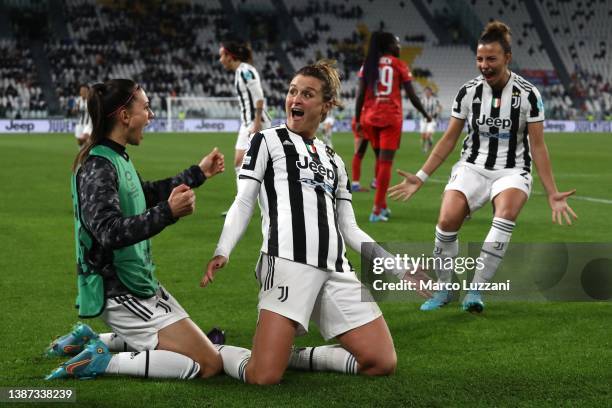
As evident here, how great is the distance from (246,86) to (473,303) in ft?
19.1

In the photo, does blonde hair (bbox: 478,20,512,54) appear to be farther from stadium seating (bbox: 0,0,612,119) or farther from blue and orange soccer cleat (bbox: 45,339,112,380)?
stadium seating (bbox: 0,0,612,119)

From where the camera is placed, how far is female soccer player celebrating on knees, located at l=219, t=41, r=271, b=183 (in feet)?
35.0

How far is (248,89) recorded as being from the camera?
10898mm

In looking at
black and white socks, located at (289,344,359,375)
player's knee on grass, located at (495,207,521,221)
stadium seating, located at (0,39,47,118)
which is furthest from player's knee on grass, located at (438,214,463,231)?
stadium seating, located at (0,39,47,118)

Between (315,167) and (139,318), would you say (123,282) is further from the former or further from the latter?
(315,167)

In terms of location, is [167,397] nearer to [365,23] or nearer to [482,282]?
[482,282]

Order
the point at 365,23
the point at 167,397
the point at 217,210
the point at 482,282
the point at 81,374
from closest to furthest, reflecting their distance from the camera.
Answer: the point at 167,397, the point at 81,374, the point at 482,282, the point at 217,210, the point at 365,23

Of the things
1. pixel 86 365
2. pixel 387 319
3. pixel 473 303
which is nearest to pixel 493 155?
pixel 473 303

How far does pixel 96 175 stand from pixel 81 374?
969 mm

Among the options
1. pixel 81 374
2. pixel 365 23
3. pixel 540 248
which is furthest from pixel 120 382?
pixel 365 23

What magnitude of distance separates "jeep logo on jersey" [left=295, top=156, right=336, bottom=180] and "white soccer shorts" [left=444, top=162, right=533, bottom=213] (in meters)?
1.74

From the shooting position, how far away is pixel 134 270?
13.6ft

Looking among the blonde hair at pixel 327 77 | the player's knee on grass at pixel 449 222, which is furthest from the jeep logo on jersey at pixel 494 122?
the blonde hair at pixel 327 77

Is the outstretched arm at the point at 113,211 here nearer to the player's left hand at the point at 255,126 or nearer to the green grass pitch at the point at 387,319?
the green grass pitch at the point at 387,319
